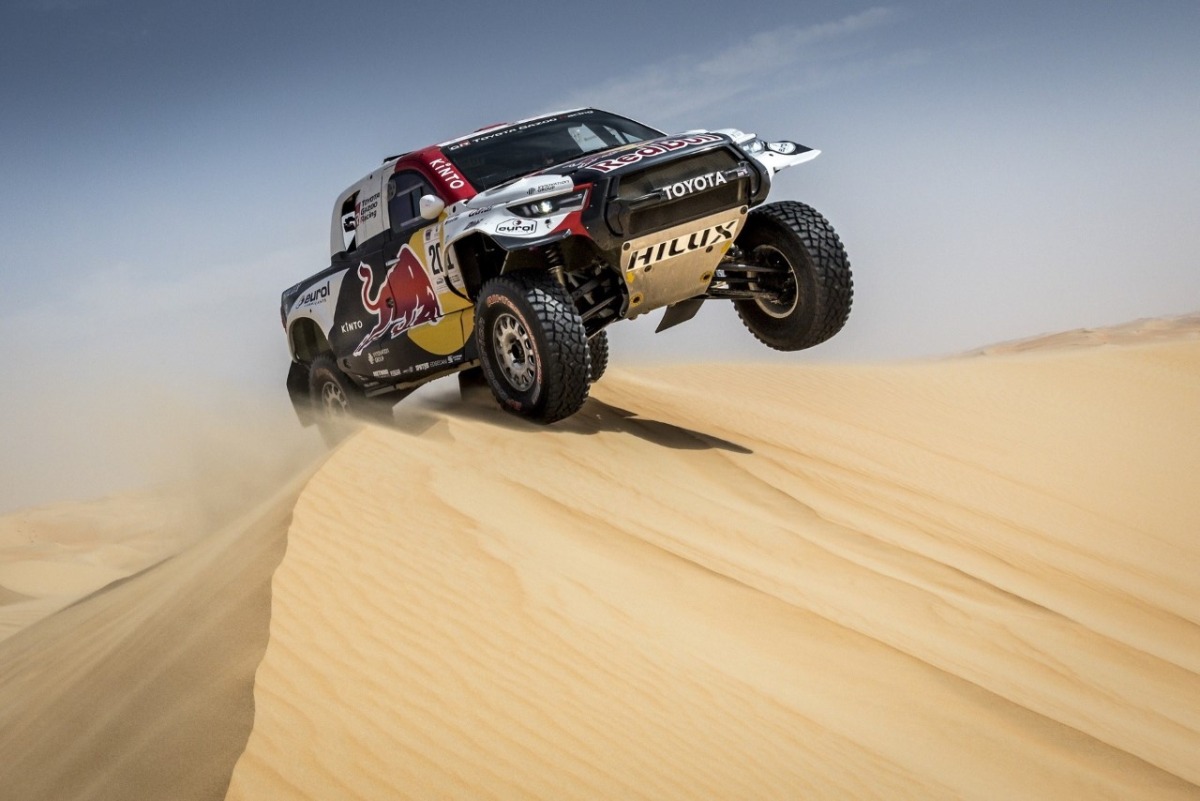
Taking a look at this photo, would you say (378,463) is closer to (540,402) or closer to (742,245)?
(540,402)

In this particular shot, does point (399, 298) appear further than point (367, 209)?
No

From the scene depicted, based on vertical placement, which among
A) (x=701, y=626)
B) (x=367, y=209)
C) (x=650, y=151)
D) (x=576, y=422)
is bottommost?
(x=576, y=422)

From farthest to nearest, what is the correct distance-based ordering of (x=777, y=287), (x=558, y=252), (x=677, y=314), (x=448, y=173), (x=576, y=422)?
(x=576, y=422) < (x=677, y=314) < (x=777, y=287) < (x=448, y=173) < (x=558, y=252)

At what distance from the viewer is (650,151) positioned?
677cm

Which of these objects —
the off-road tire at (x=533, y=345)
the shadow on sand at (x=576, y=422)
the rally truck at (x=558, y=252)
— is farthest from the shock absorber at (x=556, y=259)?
the shadow on sand at (x=576, y=422)

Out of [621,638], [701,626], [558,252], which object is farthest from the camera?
[558,252]

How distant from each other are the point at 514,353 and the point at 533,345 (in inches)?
19.0

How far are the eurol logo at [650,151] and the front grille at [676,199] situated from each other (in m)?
0.08

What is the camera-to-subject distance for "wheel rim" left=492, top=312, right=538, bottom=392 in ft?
23.3

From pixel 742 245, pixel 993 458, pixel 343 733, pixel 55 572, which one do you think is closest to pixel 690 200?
pixel 742 245

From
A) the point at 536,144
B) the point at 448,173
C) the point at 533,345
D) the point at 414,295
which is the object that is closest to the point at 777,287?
the point at 536,144

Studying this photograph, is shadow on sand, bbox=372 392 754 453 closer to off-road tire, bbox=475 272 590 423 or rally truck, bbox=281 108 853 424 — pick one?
rally truck, bbox=281 108 853 424

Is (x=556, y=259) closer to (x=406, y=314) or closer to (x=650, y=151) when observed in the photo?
(x=650, y=151)

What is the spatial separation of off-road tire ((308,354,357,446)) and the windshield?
8.59 ft
